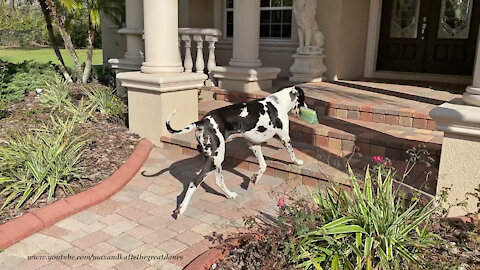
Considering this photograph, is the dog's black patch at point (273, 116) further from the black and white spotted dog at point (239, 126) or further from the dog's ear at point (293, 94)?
the dog's ear at point (293, 94)

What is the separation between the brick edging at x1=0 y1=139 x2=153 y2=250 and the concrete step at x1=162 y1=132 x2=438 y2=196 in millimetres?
1174

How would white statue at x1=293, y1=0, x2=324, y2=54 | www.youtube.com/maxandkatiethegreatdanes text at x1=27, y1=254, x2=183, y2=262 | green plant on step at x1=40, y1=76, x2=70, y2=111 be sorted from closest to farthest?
1. www.youtube.com/maxandkatiethegreatdanes text at x1=27, y1=254, x2=183, y2=262
2. green plant on step at x1=40, y1=76, x2=70, y2=111
3. white statue at x1=293, y1=0, x2=324, y2=54

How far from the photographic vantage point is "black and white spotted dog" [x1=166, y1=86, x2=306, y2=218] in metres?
3.90

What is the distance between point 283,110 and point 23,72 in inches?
274

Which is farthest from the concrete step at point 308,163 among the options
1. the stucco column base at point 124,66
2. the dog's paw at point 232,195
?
the stucco column base at point 124,66

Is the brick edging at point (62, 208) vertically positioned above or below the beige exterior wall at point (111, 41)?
below

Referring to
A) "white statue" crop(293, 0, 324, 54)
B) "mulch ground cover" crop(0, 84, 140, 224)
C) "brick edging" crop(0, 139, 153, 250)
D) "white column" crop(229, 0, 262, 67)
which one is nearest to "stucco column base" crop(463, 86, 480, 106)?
"brick edging" crop(0, 139, 153, 250)

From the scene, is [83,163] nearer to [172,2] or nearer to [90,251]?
[90,251]

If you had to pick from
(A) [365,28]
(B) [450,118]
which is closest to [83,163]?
(B) [450,118]

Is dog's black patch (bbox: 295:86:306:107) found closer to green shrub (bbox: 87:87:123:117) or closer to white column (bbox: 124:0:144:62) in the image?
green shrub (bbox: 87:87:123:117)

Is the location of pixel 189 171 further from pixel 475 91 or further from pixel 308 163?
pixel 475 91

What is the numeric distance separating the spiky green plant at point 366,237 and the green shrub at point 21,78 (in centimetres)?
717

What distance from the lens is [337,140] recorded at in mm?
5457

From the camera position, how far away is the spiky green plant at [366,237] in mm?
2580
